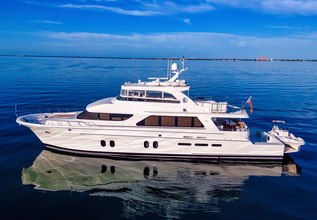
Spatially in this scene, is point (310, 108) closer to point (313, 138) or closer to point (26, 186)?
point (313, 138)

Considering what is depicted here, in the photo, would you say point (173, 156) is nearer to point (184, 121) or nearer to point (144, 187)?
point (184, 121)

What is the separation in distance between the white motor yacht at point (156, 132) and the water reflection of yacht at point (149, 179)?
628 millimetres

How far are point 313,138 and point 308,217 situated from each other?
1167 cm

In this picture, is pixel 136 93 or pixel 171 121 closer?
pixel 171 121

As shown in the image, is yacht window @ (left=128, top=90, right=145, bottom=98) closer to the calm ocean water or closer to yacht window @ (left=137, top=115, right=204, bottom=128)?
yacht window @ (left=137, top=115, right=204, bottom=128)

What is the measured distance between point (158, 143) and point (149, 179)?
2467 millimetres

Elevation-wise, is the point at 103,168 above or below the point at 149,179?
above

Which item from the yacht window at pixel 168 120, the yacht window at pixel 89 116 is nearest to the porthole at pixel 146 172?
the yacht window at pixel 168 120

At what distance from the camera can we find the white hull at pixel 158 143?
Result: 16938 mm

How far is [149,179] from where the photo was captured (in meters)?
15.5

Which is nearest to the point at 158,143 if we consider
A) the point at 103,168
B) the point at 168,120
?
the point at 168,120

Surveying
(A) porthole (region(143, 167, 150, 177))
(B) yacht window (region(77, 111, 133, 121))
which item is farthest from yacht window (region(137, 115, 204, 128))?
(A) porthole (region(143, 167, 150, 177))

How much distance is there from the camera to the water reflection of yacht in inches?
520

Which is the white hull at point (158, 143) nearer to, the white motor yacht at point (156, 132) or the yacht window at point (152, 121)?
the white motor yacht at point (156, 132)
